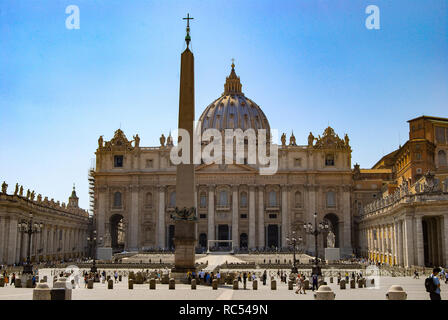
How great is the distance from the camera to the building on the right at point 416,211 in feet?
153

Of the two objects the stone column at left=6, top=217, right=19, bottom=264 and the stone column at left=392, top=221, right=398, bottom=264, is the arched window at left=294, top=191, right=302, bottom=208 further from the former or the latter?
the stone column at left=6, top=217, right=19, bottom=264

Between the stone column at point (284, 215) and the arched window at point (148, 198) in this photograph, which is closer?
the stone column at point (284, 215)

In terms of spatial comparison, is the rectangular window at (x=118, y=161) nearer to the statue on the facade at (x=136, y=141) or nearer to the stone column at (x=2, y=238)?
the statue on the facade at (x=136, y=141)

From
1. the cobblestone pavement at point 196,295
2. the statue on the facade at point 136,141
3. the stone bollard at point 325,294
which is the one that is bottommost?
the cobblestone pavement at point 196,295

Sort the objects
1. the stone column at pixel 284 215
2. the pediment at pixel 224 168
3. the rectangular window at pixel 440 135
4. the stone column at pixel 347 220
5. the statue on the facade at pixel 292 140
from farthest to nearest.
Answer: the statue on the facade at pixel 292 140, the pediment at pixel 224 168, the stone column at pixel 284 215, the stone column at pixel 347 220, the rectangular window at pixel 440 135

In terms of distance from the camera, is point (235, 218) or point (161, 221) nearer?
point (235, 218)

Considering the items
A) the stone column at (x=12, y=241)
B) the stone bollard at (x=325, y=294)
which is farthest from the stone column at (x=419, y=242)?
the stone column at (x=12, y=241)

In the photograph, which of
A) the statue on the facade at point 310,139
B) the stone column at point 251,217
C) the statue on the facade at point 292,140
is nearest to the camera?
the stone column at point 251,217

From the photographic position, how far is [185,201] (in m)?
28.8

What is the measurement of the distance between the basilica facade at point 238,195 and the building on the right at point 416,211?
23.3 feet

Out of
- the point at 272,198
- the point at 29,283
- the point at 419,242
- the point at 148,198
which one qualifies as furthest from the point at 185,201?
the point at 148,198

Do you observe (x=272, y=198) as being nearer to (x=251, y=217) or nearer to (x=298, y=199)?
(x=298, y=199)

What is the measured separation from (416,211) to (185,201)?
26260 millimetres
